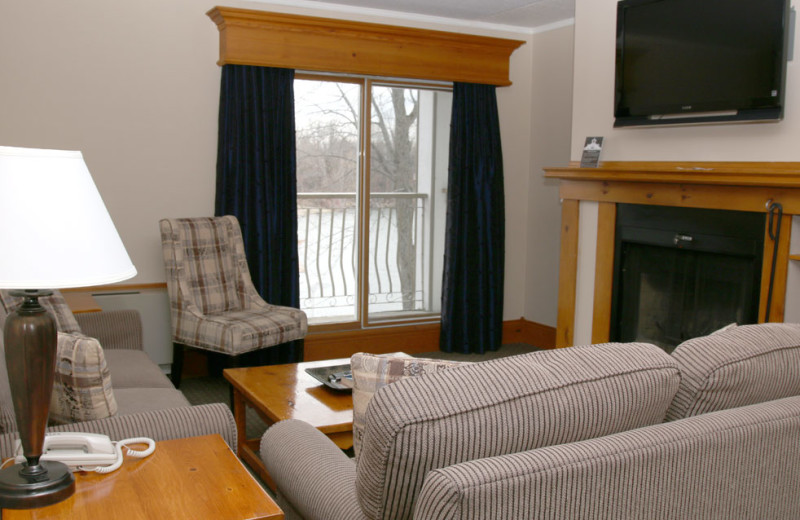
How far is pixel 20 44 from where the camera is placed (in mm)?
4215

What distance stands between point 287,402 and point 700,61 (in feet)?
8.48

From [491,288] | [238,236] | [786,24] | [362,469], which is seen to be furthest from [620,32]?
[362,469]

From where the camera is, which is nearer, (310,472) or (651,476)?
(651,476)

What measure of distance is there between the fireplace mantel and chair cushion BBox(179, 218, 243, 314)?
201cm

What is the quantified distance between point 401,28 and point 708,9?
203cm

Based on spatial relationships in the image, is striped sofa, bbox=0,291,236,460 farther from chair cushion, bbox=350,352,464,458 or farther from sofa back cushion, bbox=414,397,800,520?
sofa back cushion, bbox=414,397,800,520

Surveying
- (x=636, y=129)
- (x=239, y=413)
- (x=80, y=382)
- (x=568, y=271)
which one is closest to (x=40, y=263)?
(x=80, y=382)

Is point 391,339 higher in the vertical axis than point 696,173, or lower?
lower

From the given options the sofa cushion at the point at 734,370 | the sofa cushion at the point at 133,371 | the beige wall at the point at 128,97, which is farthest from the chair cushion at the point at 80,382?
the beige wall at the point at 128,97

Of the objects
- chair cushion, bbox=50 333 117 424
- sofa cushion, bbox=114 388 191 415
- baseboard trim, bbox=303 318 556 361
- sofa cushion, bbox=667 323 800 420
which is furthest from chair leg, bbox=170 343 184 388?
sofa cushion, bbox=667 323 800 420

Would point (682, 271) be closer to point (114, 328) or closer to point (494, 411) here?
point (114, 328)

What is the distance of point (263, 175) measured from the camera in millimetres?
4773

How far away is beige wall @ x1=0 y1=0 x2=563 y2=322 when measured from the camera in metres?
4.25

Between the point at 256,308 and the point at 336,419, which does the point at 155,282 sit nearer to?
the point at 256,308
